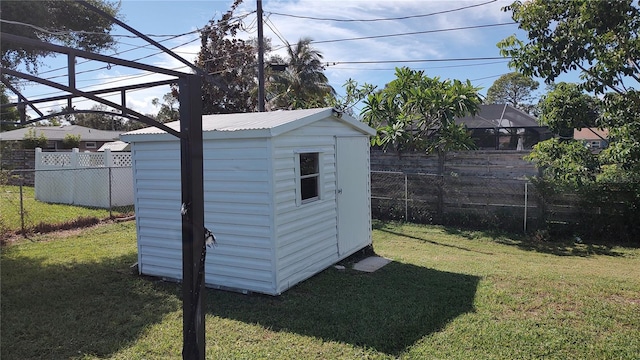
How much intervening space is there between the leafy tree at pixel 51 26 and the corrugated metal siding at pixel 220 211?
2564mm

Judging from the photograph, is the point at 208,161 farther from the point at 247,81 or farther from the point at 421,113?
the point at 247,81

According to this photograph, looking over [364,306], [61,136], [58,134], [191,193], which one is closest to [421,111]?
[364,306]

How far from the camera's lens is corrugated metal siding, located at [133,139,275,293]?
5.37m

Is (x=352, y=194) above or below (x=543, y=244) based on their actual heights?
above

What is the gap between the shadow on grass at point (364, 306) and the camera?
432cm

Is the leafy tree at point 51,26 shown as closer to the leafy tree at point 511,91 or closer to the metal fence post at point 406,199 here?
the metal fence post at point 406,199

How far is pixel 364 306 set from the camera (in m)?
5.01

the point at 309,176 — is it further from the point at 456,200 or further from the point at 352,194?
the point at 456,200

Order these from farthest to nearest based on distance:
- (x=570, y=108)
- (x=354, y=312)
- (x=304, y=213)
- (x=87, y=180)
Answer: (x=87, y=180)
(x=570, y=108)
(x=304, y=213)
(x=354, y=312)

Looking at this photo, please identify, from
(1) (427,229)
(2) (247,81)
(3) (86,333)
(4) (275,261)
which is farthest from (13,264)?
(2) (247,81)

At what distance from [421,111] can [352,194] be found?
5404mm

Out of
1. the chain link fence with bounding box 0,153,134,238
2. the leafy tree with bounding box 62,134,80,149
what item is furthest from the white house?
the leafy tree with bounding box 62,134,80,149

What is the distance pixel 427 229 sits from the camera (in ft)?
33.8

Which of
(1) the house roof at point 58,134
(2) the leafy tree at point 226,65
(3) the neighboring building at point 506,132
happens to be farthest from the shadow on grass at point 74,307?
(1) the house roof at point 58,134
